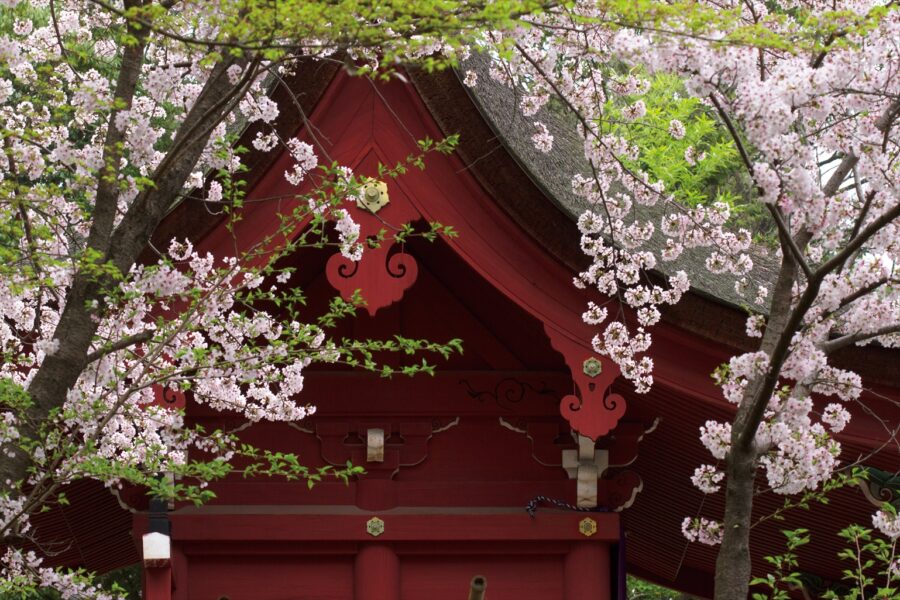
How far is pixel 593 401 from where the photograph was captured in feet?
19.0

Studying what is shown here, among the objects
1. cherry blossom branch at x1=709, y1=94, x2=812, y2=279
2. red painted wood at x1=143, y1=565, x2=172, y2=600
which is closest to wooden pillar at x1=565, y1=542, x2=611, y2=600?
red painted wood at x1=143, y1=565, x2=172, y2=600

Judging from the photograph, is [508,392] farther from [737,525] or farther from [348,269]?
[737,525]

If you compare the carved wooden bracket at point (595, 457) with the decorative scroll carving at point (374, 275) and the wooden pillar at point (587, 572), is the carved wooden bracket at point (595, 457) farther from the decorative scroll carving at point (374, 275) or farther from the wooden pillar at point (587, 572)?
the decorative scroll carving at point (374, 275)

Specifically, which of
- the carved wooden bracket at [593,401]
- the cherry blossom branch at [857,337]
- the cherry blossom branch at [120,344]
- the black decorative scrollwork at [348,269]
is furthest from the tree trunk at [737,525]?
the cherry blossom branch at [120,344]

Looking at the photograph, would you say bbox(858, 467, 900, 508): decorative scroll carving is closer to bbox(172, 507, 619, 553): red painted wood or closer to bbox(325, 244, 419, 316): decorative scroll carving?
bbox(172, 507, 619, 553): red painted wood

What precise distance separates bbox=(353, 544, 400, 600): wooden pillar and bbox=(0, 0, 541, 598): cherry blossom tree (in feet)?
2.65

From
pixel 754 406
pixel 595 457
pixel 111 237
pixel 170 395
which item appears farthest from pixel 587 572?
pixel 111 237

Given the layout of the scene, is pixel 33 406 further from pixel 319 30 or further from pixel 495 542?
pixel 495 542

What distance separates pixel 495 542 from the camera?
642 centimetres

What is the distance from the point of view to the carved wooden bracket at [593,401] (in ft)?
19.0

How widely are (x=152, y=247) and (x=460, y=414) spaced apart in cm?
193

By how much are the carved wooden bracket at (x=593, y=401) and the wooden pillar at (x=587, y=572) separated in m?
0.77

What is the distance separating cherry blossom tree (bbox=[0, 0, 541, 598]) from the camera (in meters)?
4.52

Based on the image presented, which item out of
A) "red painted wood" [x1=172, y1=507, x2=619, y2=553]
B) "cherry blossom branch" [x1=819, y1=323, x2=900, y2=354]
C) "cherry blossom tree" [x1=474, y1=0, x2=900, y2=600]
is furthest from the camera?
"red painted wood" [x1=172, y1=507, x2=619, y2=553]
